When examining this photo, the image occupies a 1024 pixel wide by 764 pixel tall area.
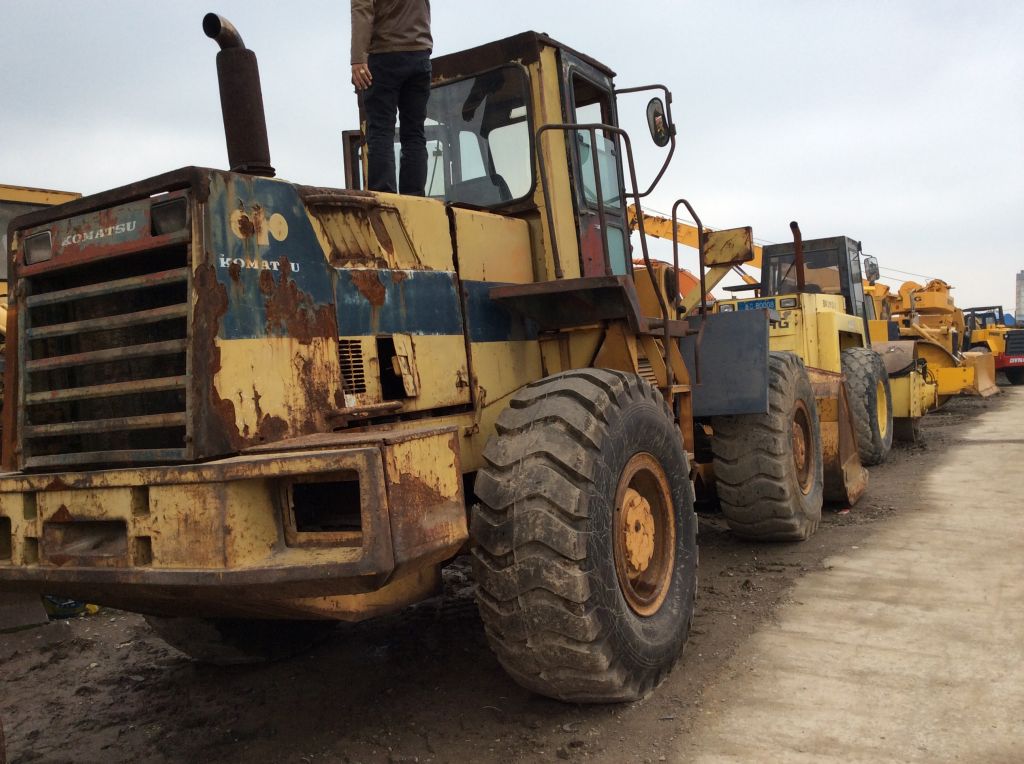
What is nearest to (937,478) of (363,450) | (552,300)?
(552,300)

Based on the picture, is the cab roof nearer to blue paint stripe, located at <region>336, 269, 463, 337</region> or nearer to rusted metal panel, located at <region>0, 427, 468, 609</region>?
blue paint stripe, located at <region>336, 269, 463, 337</region>

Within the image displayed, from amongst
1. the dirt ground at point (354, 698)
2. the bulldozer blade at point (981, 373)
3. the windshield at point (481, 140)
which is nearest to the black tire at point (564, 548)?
the dirt ground at point (354, 698)

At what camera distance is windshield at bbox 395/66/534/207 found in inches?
186

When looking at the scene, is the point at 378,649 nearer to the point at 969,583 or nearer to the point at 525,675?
the point at 525,675

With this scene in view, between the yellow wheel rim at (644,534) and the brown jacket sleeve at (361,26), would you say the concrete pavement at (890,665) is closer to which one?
the yellow wheel rim at (644,534)

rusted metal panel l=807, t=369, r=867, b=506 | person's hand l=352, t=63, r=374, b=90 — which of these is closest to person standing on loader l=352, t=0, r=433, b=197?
person's hand l=352, t=63, r=374, b=90

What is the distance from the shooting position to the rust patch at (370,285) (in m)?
3.63

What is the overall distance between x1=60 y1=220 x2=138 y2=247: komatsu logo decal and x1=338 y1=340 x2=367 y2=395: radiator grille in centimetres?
85

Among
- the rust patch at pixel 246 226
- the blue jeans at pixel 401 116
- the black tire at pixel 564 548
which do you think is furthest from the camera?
the blue jeans at pixel 401 116

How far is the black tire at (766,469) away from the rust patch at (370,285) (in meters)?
3.24

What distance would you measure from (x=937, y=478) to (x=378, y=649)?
6.84 m

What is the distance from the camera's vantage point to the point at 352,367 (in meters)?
3.57

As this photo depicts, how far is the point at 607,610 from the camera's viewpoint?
3531 millimetres

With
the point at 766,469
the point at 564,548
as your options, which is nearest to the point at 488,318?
the point at 564,548
